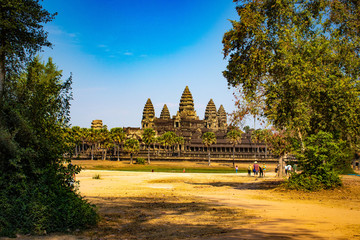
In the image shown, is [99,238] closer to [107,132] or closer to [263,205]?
[263,205]

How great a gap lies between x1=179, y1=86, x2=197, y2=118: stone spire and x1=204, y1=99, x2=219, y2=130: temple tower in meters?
6.04

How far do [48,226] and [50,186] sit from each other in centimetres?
164

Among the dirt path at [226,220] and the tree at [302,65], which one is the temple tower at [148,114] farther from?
the dirt path at [226,220]

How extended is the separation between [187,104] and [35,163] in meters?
150

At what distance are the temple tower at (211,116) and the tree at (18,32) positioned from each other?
14133cm

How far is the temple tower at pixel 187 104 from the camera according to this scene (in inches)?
6201

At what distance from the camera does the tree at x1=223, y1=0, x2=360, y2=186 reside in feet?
69.7

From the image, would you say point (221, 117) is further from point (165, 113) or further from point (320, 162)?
point (320, 162)

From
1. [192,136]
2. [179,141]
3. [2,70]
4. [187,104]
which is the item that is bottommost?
[2,70]

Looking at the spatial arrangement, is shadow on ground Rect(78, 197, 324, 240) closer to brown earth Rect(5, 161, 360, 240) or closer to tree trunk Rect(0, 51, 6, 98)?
brown earth Rect(5, 161, 360, 240)

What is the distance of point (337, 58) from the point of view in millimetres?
22078

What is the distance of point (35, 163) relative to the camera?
38.1 feet

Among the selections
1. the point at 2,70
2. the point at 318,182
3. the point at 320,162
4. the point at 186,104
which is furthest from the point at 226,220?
the point at 186,104

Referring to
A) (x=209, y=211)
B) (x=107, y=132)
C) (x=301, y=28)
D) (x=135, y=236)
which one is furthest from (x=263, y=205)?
(x=107, y=132)
